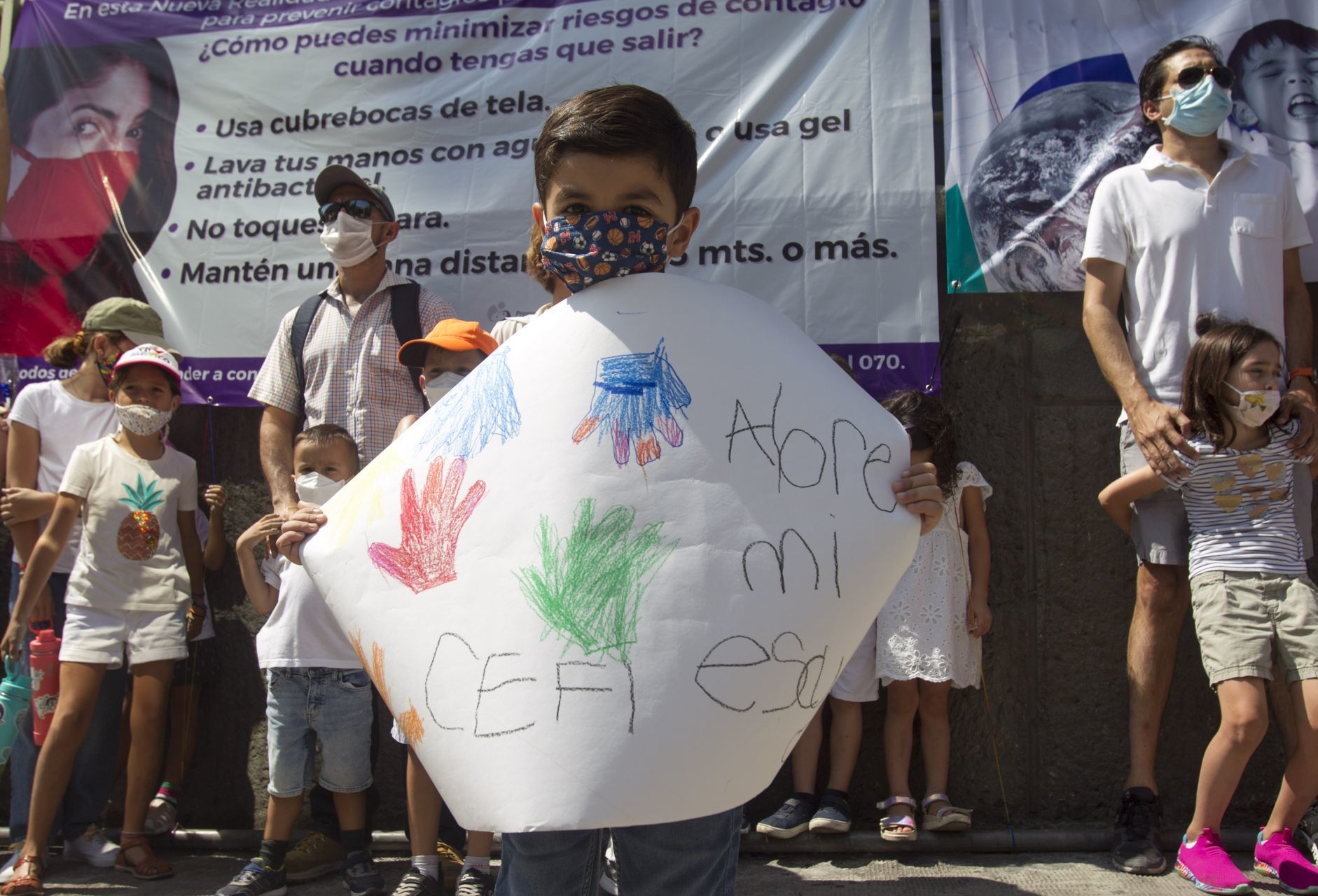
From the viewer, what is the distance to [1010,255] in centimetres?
386

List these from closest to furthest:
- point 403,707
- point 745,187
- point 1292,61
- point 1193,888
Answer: point 403,707, point 1193,888, point 1292,61, point 745,187

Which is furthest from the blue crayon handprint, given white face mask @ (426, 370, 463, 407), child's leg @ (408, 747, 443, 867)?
child's leg @ (408, 747, 443, 867)

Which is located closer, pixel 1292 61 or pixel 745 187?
pixel 1292 61

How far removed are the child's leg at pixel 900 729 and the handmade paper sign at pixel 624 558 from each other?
6.87 feet

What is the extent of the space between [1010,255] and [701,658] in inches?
107

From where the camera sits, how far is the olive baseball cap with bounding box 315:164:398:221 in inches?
152

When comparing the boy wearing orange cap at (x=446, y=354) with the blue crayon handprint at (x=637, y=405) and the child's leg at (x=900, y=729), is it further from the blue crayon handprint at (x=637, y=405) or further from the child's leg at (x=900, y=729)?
the child's leg at (x=900, y=729)

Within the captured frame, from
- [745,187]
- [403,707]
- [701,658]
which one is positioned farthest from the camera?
[745,187]

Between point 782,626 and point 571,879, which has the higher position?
point 782,626

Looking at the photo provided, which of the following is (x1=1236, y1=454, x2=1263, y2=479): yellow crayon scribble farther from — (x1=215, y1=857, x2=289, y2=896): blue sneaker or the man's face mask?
(x1=215, y1=857, x2=289, y2=896): blue sneaker

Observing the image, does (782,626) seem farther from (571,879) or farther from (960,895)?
(960,895)

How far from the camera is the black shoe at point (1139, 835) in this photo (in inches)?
128

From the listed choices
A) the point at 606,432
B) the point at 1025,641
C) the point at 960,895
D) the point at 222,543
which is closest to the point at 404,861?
the point at 222,543

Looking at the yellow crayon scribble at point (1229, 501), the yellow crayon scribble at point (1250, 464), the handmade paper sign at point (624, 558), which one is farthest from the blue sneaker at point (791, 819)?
the handmade paper sign at point (624, 558)
